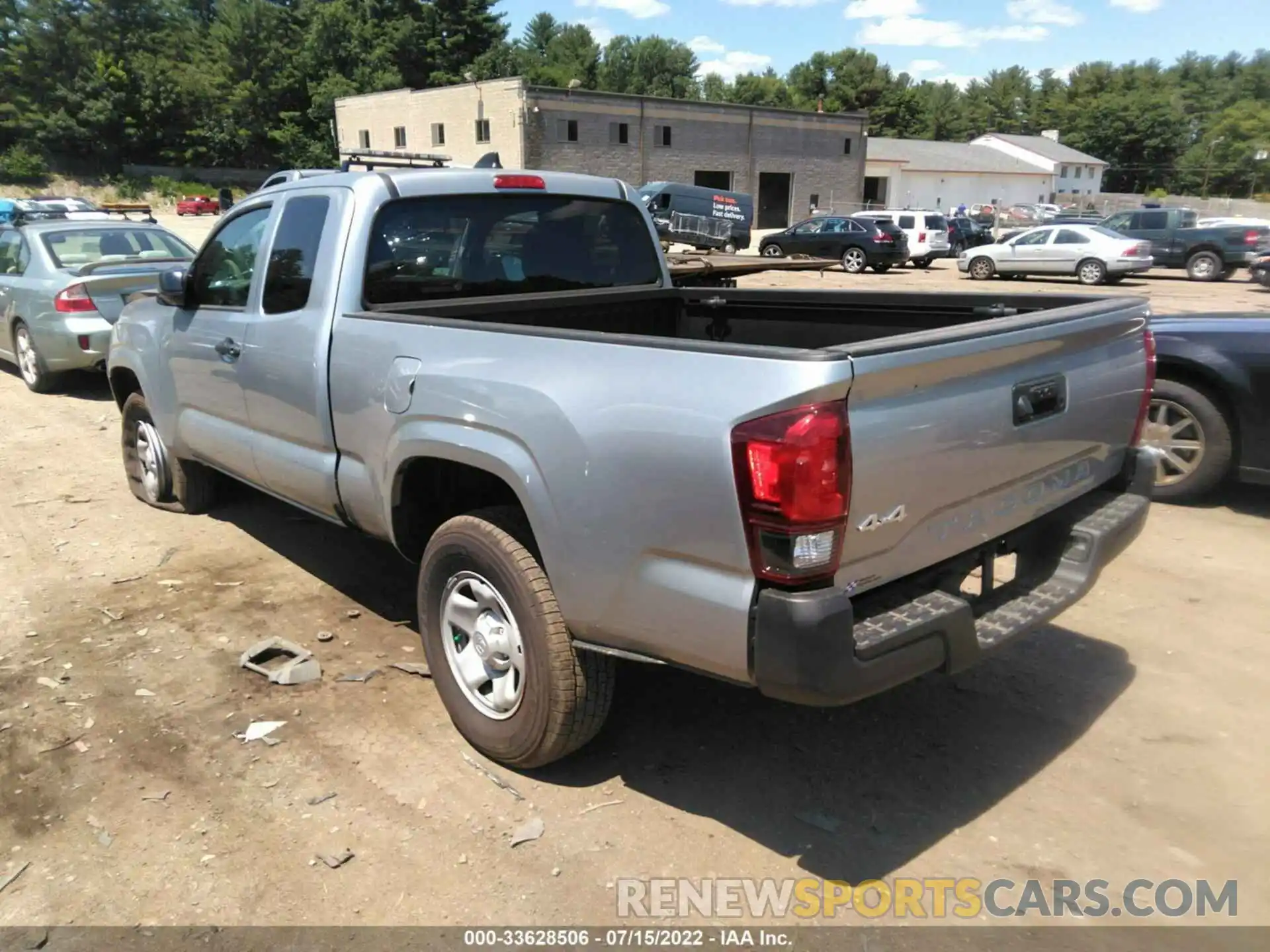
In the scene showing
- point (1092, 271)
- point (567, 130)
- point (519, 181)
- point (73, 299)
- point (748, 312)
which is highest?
point (567, 130)

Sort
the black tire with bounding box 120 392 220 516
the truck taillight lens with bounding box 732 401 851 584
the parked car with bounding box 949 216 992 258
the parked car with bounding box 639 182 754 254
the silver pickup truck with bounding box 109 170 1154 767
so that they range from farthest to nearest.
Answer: the parked car with bounding box 949 216 992 258 → the parked car with bounding box 639 182 754 254 → the black tire with bounding box 120 392 220 516 → the silver pickup truck with bounding box 109 170 1154 767 → the truck taillight lens with bounding box 732 401 851 584

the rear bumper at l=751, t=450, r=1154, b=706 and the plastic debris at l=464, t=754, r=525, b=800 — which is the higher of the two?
the rear bumper at l=751, t=450, r=1154, b=706

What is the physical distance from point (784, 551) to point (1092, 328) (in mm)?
1595

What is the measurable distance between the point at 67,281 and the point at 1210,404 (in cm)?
962

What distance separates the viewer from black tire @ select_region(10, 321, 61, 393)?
9546 millimetres

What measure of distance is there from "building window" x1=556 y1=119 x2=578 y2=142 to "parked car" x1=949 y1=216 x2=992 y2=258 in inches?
836

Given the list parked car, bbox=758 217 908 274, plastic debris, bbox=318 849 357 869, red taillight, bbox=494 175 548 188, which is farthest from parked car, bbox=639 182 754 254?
plastic debris, bbox=318 849 357 869

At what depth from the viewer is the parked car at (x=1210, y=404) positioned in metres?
5.68

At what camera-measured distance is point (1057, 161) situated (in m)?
80.7

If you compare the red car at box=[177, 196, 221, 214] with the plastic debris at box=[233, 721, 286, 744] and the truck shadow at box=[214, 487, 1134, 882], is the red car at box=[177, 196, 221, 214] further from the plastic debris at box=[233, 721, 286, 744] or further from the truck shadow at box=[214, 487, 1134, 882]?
the truck shadow at box=[214, 487, 1134, 882]

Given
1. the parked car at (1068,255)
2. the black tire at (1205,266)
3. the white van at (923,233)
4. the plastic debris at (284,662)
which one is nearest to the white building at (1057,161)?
the white van at (923,233)

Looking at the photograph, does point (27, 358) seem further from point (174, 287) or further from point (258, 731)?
point (258, 731)

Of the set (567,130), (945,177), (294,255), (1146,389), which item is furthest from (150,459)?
(945,177)

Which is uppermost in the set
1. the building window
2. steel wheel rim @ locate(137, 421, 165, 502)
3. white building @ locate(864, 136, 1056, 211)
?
the building window
